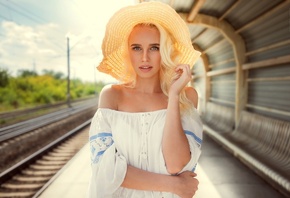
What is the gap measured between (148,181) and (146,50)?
838 millimetres

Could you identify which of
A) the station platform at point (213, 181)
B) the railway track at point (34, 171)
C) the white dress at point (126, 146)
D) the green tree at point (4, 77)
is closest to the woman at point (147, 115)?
the white dress at point (126, 146)

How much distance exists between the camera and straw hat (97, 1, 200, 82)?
183 centimetres

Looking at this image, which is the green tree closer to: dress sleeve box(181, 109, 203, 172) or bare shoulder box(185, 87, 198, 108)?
bare shoulder box(185, 87, 198, 108)

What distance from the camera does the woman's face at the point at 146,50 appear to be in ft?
5.77

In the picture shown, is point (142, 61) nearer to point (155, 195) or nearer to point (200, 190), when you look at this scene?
point (155, 195)

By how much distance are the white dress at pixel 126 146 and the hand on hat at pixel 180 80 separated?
192 millimetres

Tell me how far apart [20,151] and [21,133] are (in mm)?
2584

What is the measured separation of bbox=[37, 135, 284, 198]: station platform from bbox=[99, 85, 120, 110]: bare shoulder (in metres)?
3.59

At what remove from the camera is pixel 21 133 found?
477 inches

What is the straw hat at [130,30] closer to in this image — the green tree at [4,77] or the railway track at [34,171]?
the railway track at [34,171]

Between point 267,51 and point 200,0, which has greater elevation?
point 200,0

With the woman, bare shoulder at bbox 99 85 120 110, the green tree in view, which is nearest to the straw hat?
the woman

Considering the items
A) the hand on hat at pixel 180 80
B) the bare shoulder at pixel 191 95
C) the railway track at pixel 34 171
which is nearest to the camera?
the hand on hat at pixel 180 80

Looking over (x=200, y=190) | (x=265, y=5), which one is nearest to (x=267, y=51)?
(x=265, y=5)
